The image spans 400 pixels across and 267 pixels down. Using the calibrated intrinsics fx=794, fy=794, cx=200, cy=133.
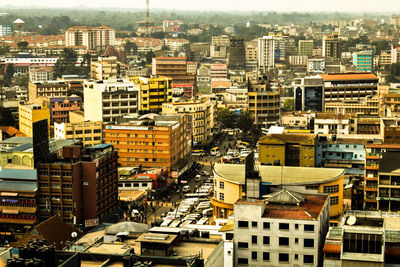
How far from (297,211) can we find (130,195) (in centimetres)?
1200

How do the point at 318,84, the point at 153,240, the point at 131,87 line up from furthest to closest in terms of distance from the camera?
1. the point at 318,84
2. the point at 131,87
3. the point at 153,240

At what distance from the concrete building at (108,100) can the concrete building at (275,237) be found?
2260 cm

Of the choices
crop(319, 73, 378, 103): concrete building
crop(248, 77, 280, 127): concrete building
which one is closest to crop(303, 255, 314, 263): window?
crop(248, 77, 280, 127): concrete building

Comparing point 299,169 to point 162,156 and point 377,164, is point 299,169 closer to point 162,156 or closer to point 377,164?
point 377,164

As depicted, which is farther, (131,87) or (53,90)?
(53,90)

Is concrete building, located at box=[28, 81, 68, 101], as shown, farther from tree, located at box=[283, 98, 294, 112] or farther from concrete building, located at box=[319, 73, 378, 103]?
concrete building, located at box=[319, 73, 378, 103]

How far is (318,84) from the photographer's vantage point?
156 ft

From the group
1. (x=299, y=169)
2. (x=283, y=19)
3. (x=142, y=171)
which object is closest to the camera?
(x=299, y=169)

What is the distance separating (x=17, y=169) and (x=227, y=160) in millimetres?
9329

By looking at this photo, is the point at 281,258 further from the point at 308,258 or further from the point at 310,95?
the point at 310,95

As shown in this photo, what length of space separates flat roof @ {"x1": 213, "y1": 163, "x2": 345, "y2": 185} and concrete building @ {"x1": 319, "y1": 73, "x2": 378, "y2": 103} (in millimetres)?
25220

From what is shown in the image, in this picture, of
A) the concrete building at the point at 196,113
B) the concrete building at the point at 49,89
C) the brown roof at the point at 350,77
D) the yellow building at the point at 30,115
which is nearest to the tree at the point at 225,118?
the concrete building at the point at 196,113

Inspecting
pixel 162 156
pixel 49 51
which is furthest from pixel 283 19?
pixel 162 156

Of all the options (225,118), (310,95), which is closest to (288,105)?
(310,95)
